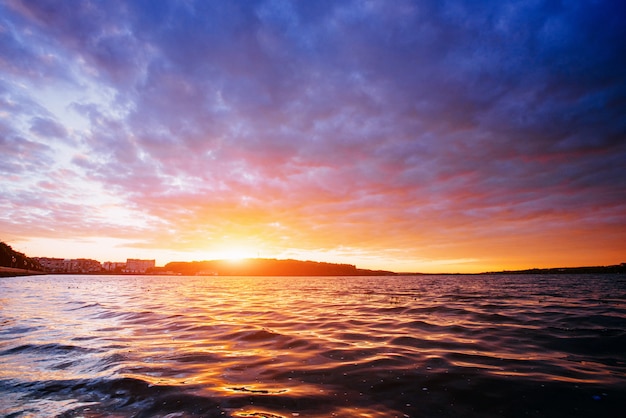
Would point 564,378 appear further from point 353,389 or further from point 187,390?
point 187,390

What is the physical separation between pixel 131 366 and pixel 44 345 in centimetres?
564

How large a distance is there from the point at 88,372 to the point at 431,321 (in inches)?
635

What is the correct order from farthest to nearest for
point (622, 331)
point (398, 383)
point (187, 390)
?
point (622, 331) < point (398, 383) < point (187, 390)

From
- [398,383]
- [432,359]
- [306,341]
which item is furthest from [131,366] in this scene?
[432,359]

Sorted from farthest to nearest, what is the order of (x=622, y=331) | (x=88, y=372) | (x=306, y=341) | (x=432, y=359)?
(x=622, y=331)
(x=306, y=341)
(x=432, y=359)
(x=88, y=372)

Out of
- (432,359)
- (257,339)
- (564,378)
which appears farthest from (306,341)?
(564,378)

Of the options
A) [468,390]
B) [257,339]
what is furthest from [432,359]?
[257,339]

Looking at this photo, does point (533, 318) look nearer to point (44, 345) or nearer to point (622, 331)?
point (622, 331)

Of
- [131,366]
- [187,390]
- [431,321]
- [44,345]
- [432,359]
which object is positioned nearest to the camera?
[187,390]

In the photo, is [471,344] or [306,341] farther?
[306,341]

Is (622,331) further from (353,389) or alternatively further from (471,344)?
(353,389)

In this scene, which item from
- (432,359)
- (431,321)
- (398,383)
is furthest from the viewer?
(431,321)

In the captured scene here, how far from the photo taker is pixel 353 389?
7.46m

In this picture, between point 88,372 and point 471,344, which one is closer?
point 88,372
